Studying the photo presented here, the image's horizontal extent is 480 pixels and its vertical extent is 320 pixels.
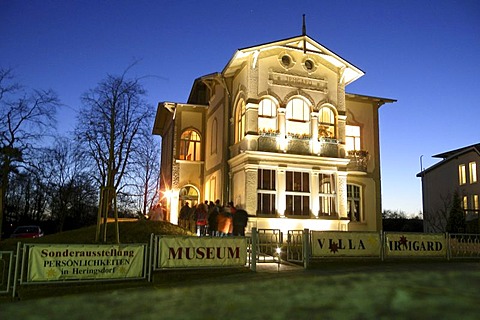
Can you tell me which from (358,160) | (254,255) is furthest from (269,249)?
(358,160)

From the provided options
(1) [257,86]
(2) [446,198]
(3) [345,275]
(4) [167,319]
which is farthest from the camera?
(2) [446,198]

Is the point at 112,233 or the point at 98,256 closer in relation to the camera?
the point at 98,256

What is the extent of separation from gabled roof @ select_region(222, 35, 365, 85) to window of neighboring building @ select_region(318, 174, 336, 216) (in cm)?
589

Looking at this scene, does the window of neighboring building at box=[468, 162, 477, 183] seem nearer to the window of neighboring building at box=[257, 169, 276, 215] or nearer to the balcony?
the balcony

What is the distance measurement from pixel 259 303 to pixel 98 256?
461cm

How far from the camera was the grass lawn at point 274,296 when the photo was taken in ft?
25.0

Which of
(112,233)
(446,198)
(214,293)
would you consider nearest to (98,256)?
(214,293)

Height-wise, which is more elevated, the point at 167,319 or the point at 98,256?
the point at 98,256

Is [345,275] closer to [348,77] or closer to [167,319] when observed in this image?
[167,319]

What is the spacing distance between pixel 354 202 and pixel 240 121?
8.50 meters

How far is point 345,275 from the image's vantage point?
1231cm

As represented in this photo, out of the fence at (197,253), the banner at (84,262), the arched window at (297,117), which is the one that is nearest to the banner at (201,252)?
the fence at (197,253)

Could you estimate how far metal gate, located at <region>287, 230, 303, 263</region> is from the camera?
15016mm

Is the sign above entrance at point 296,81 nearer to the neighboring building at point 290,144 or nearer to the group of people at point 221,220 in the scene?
the neighboring building at point 290,144
